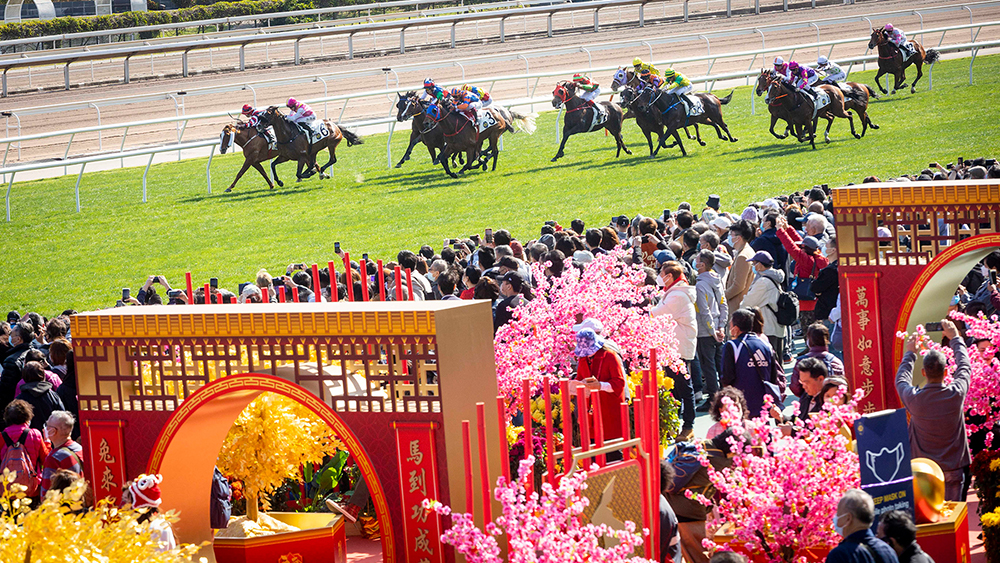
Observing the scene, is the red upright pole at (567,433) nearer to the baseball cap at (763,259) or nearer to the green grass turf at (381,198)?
the baseball cap at (763,259)

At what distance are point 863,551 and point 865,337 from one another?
11.5 ft

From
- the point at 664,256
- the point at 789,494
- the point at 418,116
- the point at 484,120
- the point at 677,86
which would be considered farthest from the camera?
the point at 677,86

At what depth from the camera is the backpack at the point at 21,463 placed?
21.2 feet

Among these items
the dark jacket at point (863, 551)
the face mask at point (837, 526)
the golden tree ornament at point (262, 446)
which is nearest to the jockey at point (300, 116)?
the golden tree ornament at point (262, 446)

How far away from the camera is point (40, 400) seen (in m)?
7.31

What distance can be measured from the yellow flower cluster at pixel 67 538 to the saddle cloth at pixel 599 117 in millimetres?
18045

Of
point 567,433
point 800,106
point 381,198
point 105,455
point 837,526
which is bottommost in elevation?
point 837,526

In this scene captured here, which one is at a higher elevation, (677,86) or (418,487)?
(677,86)

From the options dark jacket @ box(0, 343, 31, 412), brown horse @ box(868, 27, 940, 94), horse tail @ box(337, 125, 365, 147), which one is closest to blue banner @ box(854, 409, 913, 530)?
dark jacket @ box(0, 343, 31, 412)

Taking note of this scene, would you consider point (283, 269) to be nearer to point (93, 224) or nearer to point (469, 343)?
point (93, 224)

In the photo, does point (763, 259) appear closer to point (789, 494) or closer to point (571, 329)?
point (571, 329)

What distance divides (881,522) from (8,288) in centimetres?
1437

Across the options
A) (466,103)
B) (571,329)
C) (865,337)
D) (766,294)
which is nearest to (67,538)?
(571,329)

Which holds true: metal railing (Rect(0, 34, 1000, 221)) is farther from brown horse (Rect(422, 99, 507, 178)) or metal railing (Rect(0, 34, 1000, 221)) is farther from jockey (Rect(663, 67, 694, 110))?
jockey (Rect(663, 67, 694, 110))
